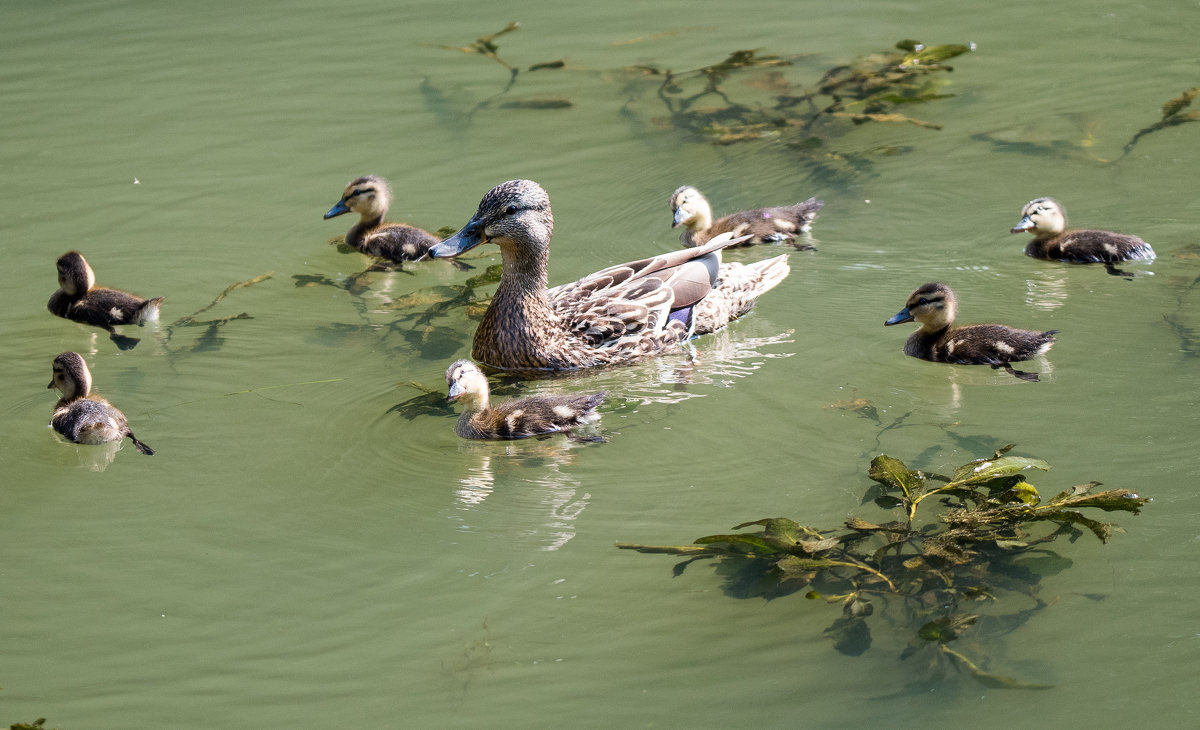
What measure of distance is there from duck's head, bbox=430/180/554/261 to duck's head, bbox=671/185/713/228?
131 centimetres

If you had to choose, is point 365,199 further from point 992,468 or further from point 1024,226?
point 992,468

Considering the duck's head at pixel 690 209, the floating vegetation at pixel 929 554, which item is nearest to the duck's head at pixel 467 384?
the floating vegetation at pixel 929 554

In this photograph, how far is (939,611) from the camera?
13.1 ft

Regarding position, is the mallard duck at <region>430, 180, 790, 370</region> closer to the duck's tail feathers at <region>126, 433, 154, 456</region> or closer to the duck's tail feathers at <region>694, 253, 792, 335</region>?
the duck's tail feathers at <region>694, 253, 792, 335</region>

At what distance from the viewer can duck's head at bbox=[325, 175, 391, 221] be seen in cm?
761

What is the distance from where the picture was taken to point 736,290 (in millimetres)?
6812

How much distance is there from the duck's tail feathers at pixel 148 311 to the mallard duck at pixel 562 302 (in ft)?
5.23

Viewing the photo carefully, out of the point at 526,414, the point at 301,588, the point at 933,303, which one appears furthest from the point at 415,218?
the point at 301,588

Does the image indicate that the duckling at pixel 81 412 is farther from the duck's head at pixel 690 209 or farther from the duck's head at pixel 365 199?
the duck's head at pixel 690 209

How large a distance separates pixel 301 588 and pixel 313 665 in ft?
1.45

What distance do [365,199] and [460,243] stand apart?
1506 mm

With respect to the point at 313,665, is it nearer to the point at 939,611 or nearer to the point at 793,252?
the point at 939,611

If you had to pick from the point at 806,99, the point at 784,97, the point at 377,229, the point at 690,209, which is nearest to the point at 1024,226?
the point at 690,209

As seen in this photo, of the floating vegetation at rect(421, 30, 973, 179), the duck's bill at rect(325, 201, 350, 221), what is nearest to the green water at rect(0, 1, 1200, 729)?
the floating vegetation at rect(421, 30, 973, 179)
